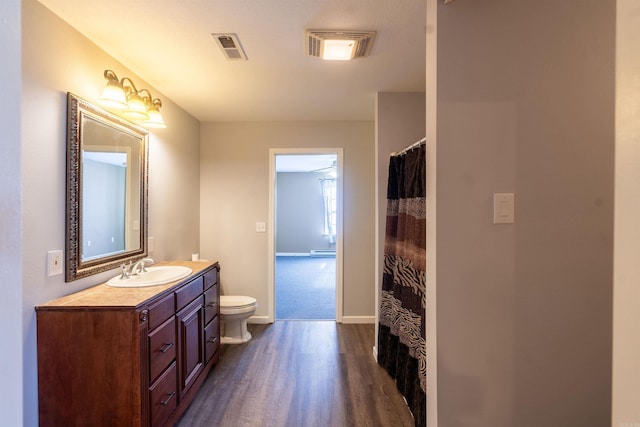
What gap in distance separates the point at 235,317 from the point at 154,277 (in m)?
0.97

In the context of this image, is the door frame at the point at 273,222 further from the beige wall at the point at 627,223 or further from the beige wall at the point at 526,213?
the beige wall at the point at 627,223

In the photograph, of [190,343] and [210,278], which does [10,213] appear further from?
[210,278]

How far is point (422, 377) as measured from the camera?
1666 mm

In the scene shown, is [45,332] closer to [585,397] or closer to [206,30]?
[206,30]

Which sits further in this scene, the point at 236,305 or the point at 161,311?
the point at 236,305

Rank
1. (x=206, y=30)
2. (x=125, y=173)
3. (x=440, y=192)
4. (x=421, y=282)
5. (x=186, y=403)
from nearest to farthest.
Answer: (x=440, y=192), (x=206, y=30), (x=421, y=282), (x=186, y=403), (x=125, y=173)

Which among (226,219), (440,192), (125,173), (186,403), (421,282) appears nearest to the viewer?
(440,192)

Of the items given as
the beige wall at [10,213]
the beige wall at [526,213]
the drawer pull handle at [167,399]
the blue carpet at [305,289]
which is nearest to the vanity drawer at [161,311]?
the drawer pull handle at [167,399]

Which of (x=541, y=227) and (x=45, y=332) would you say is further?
(x=45, y=332)

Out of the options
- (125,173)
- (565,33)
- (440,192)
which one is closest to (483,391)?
(440,192)

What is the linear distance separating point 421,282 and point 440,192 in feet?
2.47

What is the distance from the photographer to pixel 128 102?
1.87 metres

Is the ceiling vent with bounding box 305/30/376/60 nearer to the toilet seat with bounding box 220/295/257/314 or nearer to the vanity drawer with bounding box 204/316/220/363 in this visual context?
the vanity drawer with bounding box 204/316/220/363

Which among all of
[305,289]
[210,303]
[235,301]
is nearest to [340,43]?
[210,303]
